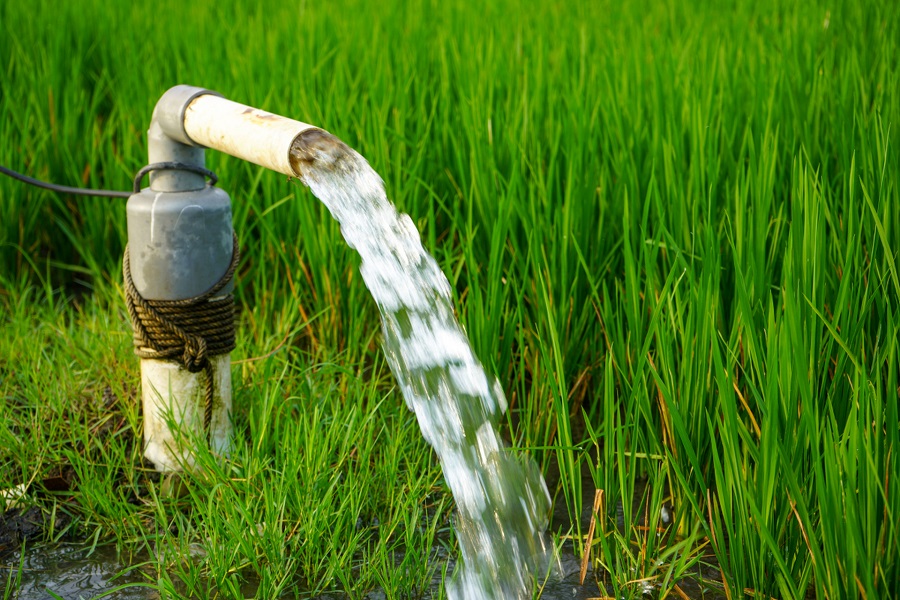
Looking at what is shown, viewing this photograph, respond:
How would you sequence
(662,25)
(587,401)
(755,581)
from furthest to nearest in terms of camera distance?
(662,25) → (587,401) → (755,581)

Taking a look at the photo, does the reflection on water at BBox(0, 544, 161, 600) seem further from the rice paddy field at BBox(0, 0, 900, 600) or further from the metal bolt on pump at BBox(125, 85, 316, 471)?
the metal bolt on pump at BBox(125, 85, 316, 471)

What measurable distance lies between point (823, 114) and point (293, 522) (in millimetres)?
1844

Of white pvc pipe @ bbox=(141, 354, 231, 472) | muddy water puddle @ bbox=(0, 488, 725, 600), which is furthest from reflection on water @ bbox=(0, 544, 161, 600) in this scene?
white pvc pipe @ bbox=(141, 354, 231, 472)

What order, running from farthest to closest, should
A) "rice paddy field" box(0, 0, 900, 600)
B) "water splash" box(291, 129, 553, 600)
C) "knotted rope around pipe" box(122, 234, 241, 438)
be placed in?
"knotted rope around pipe" box(122, 234, 241, 438) < "water splash" box(291, 129, 553, 600) < "rice paddy field" box(0, 0, 900, 600)

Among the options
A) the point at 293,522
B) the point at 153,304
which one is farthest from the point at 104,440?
the point at 293,522

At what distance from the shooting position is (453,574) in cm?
140

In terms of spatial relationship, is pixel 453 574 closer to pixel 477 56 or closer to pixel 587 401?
pixel 587 401

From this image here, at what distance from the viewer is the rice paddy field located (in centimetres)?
136

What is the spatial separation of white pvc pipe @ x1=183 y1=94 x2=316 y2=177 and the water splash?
0.07 m

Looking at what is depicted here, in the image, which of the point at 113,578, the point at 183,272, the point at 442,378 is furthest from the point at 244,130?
the point at 113,578

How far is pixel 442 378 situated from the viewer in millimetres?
1570

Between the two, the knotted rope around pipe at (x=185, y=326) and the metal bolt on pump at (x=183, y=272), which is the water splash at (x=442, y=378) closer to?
the metal bolt on pump at (x=183, y=272)

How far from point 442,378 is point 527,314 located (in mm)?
509

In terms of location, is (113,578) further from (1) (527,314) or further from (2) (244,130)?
(1) (527,314)
